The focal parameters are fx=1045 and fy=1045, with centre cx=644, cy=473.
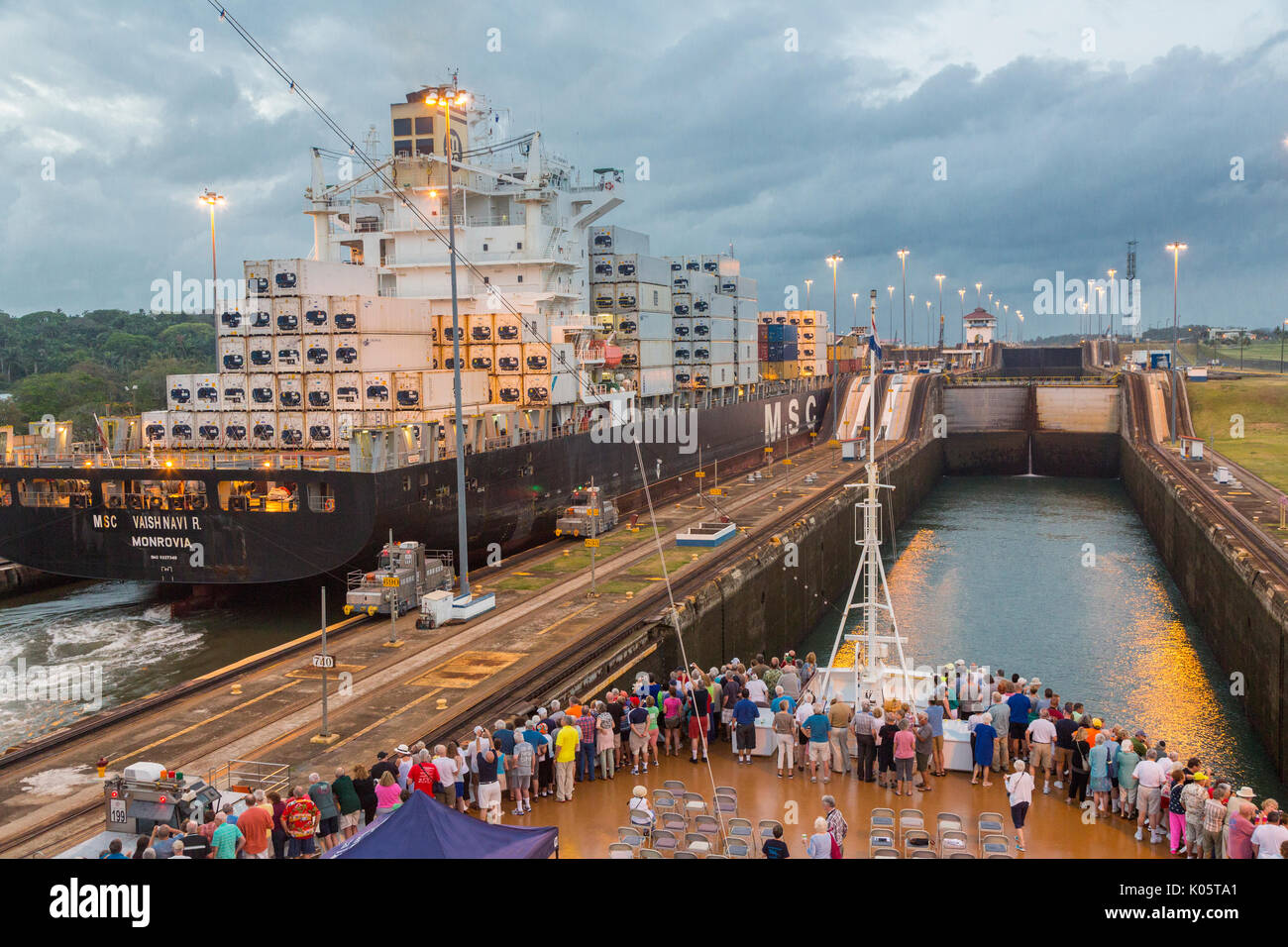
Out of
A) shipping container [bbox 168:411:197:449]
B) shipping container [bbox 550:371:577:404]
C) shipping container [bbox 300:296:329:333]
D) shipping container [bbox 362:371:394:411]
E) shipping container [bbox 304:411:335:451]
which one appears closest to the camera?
shipping container [bbox 362:371:394:411]

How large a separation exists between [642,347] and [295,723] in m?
50.4

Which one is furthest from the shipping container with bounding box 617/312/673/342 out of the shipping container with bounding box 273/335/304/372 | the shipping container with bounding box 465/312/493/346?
the shipping container with bounding box 273/335/304/372

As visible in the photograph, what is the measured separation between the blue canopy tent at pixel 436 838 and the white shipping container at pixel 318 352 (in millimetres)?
31882

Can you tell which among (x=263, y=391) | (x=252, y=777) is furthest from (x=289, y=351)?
(x=252, y=777)

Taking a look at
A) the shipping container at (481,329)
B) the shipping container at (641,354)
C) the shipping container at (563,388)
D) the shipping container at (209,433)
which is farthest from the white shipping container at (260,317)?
the shipping container at (641,354)

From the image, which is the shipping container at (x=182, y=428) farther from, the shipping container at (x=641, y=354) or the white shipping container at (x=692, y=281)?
the white shipping container at (x=692, y=281)

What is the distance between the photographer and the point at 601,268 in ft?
230

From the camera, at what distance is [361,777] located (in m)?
14.9

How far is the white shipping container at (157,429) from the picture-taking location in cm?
4197

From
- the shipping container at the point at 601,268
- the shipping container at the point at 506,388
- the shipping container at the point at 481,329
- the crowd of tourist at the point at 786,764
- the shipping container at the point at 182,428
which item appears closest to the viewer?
the crowd of tourist at the point at 786,764

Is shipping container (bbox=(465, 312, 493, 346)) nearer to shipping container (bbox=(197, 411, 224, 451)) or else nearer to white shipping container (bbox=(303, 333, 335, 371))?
white shipping container (bbox=(303, 333, 335, 371))

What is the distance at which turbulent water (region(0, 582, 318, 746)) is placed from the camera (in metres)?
27.9

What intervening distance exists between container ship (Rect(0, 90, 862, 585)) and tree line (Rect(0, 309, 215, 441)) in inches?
848
